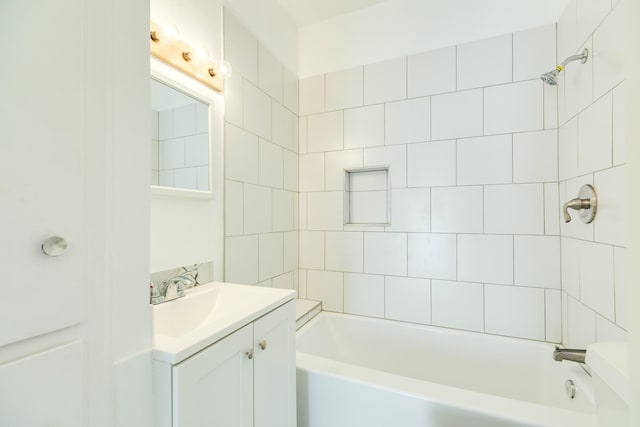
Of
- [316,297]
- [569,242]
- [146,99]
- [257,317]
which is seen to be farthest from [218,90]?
[569,242]

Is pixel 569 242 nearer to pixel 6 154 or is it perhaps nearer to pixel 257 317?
pixel 257 317

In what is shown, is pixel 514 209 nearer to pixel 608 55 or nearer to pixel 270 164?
pixel 608 55

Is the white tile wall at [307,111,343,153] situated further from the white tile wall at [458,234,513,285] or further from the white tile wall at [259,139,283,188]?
the white tile wall at [458,234,513,285]

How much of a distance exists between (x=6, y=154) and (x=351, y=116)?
1876mm

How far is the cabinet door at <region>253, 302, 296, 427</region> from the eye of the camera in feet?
3.06

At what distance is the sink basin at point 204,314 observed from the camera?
0.70 m

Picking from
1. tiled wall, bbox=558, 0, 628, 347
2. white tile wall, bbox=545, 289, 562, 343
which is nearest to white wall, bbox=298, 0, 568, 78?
tiled wall, bbox=558, 0, 628, 347

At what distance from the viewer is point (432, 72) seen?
183 centimetres

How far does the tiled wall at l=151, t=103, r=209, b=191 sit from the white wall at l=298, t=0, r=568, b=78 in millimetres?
1204

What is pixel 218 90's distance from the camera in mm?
1398

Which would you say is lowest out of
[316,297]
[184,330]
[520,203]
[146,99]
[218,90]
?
[316,297]

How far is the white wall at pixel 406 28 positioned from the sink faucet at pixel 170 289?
1.77 meters

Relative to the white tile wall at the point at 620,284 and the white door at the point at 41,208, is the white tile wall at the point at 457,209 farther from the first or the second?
the white door at the point at 41,208

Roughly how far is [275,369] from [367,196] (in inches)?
53.2
